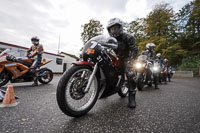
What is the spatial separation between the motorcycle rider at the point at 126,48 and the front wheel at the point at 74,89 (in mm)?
743

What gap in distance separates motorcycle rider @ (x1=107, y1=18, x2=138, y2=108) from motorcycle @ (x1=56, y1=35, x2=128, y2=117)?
298mm

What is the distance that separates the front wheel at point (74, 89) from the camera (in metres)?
1.29

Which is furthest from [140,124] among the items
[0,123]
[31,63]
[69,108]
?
[31,63]

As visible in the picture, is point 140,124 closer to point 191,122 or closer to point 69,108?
point 191,122

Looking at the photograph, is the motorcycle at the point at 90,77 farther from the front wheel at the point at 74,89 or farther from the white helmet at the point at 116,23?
the white helmet at the point at 116,23

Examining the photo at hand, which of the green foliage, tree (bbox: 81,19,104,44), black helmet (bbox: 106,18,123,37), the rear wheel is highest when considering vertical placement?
tree (bbox: 81,19,104,44)

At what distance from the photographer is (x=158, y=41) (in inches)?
592

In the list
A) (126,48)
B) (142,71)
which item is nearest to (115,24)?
(126,48)

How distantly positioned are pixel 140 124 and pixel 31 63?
14.5 feet

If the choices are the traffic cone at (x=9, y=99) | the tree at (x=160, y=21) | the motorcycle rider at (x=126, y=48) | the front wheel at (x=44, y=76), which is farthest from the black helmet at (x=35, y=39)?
the tree at (x=160, y=21)

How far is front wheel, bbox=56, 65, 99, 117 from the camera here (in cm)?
129

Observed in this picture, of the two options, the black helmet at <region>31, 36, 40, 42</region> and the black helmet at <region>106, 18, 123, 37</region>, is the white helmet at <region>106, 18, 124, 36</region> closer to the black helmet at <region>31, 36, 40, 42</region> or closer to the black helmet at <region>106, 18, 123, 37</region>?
the black helmet at <region>106, 18, 123, 37</region>

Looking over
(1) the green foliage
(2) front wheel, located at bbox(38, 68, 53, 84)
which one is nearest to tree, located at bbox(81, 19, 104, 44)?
(1) the green foliage

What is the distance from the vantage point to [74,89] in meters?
1.47
